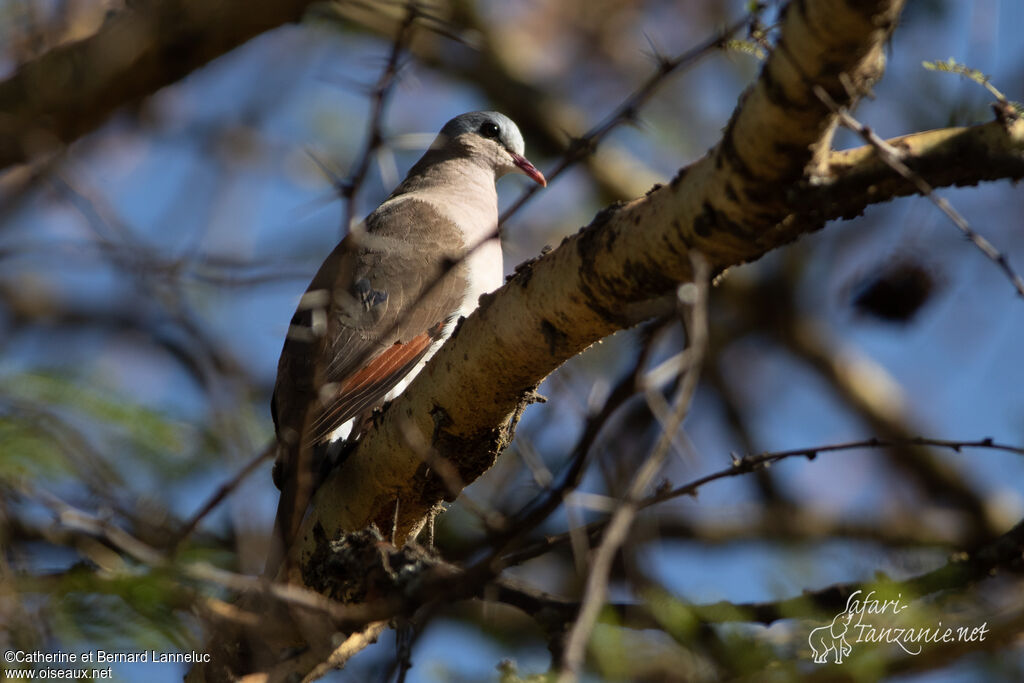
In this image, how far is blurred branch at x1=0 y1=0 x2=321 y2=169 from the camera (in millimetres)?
3883

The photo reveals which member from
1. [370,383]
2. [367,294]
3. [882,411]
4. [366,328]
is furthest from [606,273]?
[882,411]

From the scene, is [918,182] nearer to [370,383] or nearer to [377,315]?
[370,383]

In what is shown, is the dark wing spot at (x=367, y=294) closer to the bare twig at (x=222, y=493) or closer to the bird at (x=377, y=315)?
the bird at (x=377, y=315)

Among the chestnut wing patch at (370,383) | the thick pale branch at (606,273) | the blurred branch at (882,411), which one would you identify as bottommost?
the thick pale branch at (606,273)

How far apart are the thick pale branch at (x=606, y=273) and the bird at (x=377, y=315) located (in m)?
0.21

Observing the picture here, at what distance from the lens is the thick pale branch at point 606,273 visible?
1.96m

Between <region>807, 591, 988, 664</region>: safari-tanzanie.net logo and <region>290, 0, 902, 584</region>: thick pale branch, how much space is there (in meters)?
0.99

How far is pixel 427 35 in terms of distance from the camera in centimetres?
688

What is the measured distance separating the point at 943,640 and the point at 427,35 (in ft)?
18.1

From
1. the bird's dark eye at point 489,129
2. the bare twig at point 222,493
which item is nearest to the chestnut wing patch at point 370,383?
the bare twig at point 222,493

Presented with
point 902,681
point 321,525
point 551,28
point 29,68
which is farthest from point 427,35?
point 902,681

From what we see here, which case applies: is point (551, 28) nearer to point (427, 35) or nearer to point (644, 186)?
point (427, 35)

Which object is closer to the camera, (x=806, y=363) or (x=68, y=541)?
(x=68, y=541)

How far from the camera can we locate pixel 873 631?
2.58 meters
